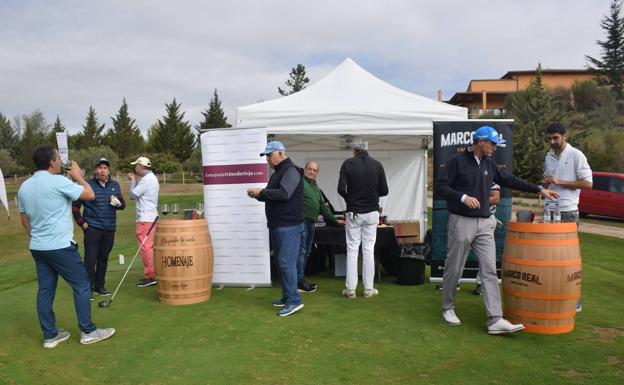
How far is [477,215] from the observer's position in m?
3.97

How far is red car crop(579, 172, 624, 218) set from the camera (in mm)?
14688

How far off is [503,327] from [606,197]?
1337 cm

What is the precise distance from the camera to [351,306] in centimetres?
493

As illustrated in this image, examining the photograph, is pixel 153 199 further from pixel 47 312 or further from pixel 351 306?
pixel 351 306

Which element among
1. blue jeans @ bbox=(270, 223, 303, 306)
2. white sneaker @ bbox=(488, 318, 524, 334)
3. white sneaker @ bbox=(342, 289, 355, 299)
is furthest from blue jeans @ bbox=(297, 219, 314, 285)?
white sneaker @ bbox=(488, 318, 524, 334)

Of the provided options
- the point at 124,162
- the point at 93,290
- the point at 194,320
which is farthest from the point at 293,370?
the point at 124,162

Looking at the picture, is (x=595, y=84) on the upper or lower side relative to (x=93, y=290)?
upper

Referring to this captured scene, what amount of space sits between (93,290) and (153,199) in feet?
4.09

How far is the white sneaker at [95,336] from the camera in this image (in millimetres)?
3938

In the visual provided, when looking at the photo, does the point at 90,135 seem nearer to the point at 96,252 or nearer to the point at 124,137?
the point at 124,137

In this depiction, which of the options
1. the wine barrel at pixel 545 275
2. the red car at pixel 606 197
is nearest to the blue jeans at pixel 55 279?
the wine barrel at pixel 545 275

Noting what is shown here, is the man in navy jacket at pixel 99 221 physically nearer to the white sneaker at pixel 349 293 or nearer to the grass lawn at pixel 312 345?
the grass lawn at pixel 312 345

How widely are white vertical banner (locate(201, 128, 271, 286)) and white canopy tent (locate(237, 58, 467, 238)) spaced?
0.51 m

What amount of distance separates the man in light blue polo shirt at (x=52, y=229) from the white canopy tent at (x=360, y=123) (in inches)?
107
